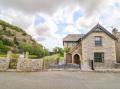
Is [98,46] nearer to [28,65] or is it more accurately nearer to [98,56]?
[98,56]

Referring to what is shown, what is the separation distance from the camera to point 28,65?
22.4m

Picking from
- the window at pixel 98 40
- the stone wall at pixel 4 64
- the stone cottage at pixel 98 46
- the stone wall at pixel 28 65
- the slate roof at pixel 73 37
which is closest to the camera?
the stone wall at pixel 4 64

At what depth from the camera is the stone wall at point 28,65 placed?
22220 millimetres

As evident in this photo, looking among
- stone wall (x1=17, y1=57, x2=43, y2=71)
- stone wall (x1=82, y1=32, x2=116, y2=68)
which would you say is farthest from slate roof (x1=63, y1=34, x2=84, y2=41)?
stone wall (x1=17, y1=57, x2=43, y2=71)

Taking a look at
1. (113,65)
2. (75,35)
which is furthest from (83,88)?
(75,35)

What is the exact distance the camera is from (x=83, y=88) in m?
10.7

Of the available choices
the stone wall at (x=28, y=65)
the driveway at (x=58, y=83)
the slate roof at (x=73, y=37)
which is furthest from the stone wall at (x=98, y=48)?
the driveway at (x=58, y=83)

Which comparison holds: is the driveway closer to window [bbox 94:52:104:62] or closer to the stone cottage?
window [bbox 94:52:104:62]

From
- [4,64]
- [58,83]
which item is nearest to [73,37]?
[4,64]

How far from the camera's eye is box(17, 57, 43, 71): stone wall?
22.2m

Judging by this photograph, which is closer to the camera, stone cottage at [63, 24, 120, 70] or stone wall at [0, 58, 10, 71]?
stone wall at [0, 58, 10, 71]

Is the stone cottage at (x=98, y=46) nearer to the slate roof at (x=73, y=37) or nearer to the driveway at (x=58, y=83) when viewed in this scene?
the slate roof at (x=73, y=37)

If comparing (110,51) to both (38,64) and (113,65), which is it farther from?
(38,64)

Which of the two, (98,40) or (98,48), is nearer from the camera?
(98,48)
